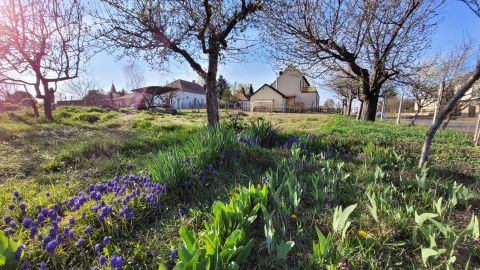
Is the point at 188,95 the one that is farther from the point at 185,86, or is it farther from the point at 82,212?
the point at 82,212

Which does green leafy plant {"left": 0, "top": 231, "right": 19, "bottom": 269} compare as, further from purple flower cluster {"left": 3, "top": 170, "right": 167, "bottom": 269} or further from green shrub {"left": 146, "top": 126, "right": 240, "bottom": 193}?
green shrub {"left": 146, "top": 126, "right": 240, "bottom": 193}

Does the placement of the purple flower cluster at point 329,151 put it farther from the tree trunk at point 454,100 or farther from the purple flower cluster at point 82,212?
the purple flower cluster at point 82,212

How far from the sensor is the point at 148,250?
1.55 meters

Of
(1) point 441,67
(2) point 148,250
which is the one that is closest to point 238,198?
(2) point 148,250

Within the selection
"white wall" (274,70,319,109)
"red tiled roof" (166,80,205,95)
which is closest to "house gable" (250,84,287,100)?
"white wall" (274,70,319,109)

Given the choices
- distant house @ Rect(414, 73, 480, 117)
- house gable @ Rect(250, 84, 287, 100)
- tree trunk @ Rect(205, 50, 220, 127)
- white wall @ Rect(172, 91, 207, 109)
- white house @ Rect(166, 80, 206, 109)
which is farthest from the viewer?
white house @ Rect(166, 80, 206, 109)

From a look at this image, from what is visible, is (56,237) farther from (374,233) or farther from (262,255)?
(374,233)

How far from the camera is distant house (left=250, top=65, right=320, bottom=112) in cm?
3725

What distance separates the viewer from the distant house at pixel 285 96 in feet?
122

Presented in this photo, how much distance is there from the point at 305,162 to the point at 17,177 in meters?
4.05

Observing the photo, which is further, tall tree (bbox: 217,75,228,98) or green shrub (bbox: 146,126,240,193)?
tall tree (bbox: 217,75,228,98)

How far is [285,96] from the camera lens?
38656 millimetres

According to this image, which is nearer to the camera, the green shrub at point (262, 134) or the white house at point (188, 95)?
the green shrub at point (262, 134)

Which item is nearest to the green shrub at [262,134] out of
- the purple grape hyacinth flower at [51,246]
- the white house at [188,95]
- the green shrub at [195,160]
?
the green shrub at [195,160]
